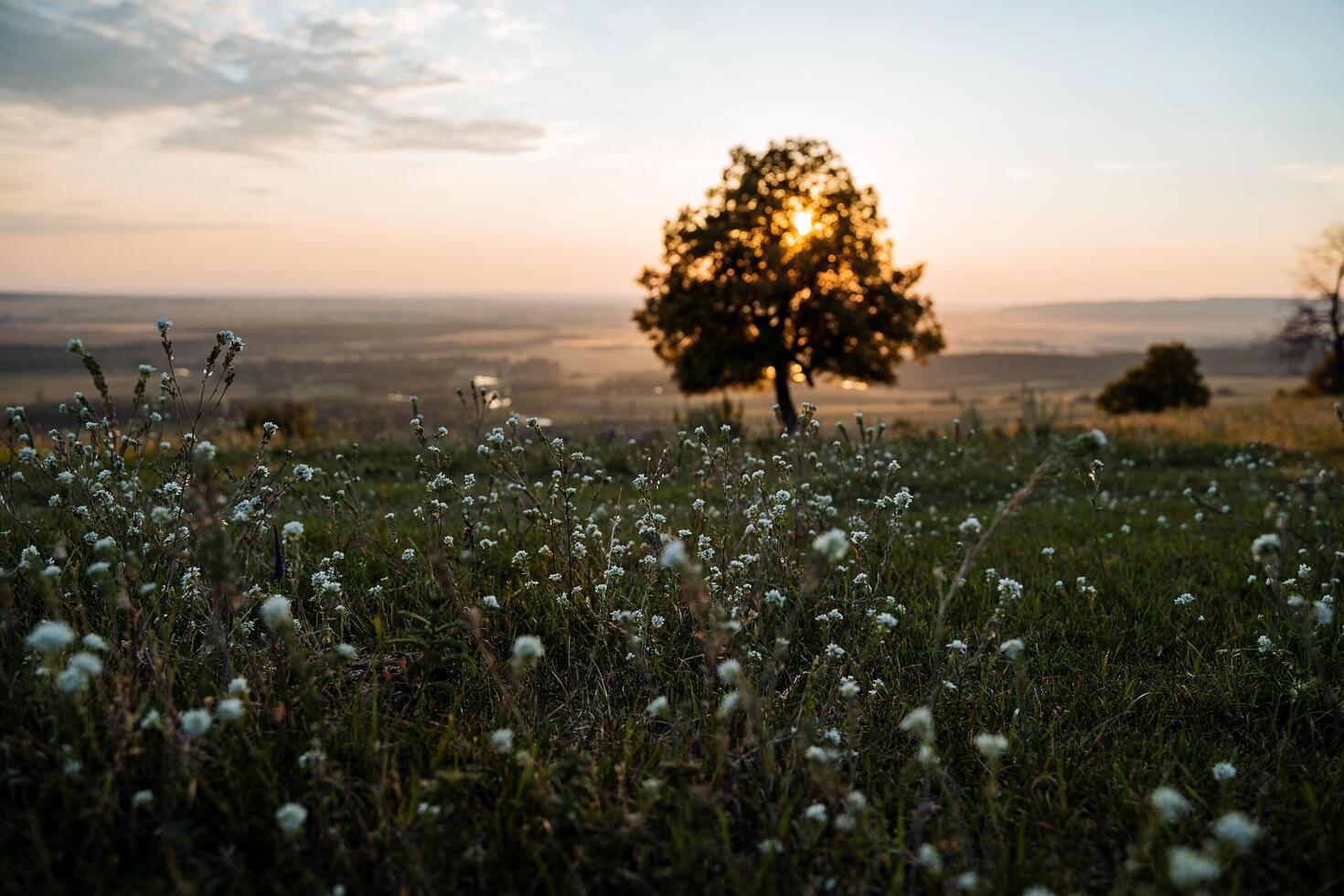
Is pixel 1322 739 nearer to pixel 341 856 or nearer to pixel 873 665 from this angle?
pixel 873 665

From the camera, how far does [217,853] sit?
8.13 feet

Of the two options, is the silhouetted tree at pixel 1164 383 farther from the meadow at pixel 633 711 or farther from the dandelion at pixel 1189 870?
the dandelion at pixel 1189 870

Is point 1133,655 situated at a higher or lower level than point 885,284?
lower

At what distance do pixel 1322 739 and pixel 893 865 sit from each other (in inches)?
86.9

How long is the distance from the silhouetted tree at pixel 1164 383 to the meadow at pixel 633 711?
53509 millimetres

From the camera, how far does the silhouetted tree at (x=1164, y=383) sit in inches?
2013

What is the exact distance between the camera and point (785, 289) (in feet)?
78.2

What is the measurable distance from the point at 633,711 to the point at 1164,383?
57945 millimetres

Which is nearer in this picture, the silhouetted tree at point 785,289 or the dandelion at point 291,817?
the dandelion at point 291,817

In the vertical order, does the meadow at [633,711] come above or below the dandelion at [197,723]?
below

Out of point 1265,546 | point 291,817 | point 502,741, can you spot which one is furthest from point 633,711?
point 1265,546

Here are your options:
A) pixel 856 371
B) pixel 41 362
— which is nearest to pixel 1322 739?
pixel 856 371

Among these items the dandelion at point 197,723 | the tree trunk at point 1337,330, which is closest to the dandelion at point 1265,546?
the dandelion at point 197,723

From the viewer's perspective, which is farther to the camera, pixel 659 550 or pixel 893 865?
pixel 659 550
